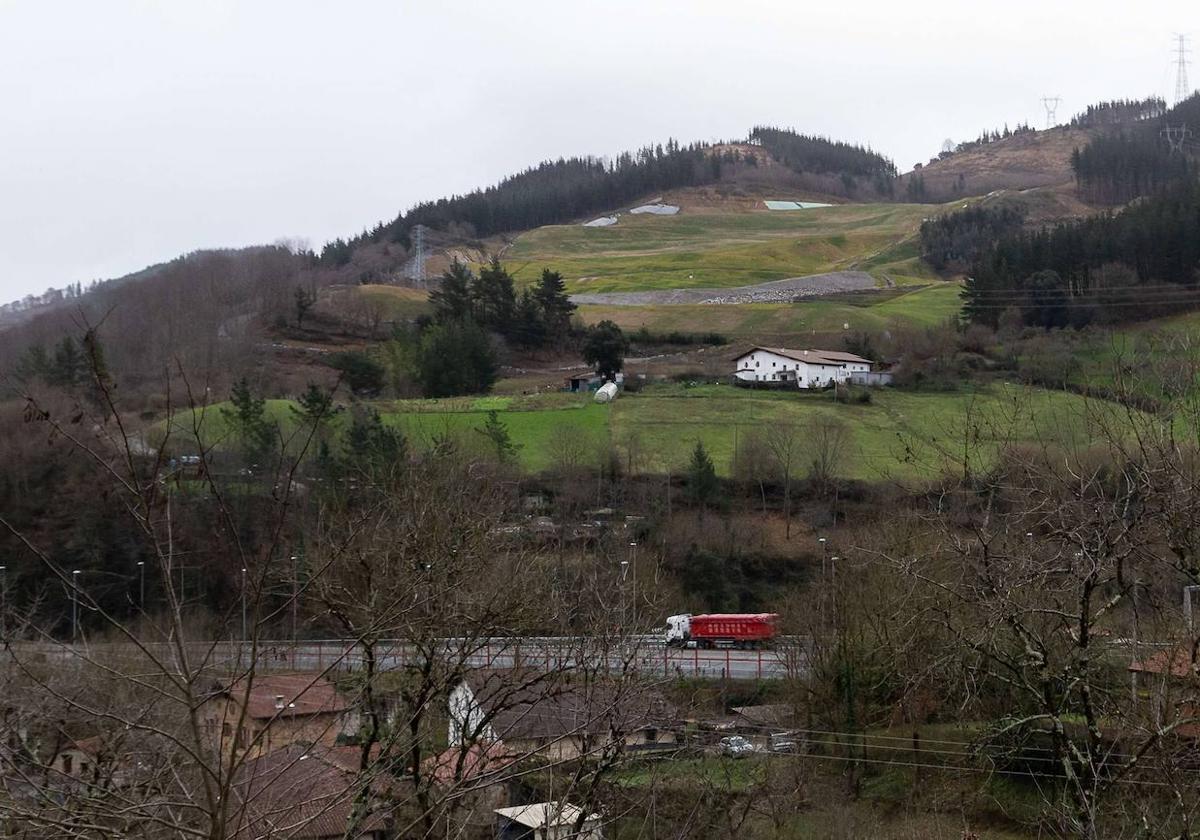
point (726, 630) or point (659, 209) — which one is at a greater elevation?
point (659, 209)

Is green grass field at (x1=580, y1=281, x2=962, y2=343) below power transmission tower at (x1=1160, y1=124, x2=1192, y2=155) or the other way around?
below

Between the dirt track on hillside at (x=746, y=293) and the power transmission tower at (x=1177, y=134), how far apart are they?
54.5 meters

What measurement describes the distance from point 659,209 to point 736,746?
133 m

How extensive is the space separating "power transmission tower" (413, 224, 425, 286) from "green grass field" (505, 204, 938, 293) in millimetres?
9098

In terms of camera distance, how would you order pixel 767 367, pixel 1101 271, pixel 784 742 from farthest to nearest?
pixel 1101 271
pixel 767 367
pixel 784 742

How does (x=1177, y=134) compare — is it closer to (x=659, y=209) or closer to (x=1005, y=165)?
(x=1005, y=165)

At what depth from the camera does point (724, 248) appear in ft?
398

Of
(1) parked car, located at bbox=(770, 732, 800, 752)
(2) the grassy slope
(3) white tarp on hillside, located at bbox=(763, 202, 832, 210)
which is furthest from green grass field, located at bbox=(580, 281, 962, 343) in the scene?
(3) white tarp on hillside, located at bbox=(763, 202, 832, 210)

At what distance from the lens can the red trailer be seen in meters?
31.2

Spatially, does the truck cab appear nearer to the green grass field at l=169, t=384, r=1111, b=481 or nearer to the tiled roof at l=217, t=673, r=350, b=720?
the green grass field at l=169, t=384, r=1111, b=481

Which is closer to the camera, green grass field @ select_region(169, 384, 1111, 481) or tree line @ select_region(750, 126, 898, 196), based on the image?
green grass field @ select_region(169, 384, 1111, 481)

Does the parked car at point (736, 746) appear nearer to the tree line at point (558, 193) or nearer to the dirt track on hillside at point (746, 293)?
the dirt track on hillside at point (746, 293)

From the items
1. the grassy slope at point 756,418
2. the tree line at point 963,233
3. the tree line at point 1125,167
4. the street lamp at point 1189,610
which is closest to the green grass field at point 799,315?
the tree line at point 963,233

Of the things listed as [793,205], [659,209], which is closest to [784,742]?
[659,209]
